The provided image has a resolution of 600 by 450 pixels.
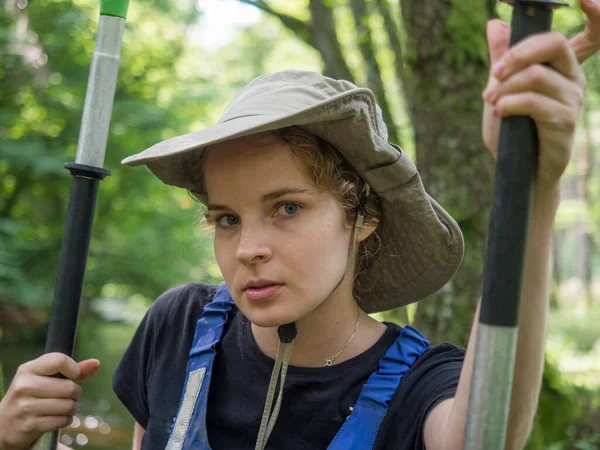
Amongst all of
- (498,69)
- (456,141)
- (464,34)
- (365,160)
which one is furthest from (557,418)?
(498,69)

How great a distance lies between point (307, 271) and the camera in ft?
6.00

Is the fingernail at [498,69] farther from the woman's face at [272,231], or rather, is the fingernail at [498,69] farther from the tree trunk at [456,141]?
the tree trunk at [456,141]

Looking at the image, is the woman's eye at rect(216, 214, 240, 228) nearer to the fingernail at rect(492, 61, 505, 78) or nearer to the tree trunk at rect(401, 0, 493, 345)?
the fingernail at rect(492, 61, 505, 78)

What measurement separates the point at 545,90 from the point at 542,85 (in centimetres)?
1

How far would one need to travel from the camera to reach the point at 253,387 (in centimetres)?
206

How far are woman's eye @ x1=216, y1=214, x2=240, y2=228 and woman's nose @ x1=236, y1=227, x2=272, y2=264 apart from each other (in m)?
0.10

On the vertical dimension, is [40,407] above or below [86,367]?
below

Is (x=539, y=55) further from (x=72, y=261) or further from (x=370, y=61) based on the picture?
(x=370, y=61)

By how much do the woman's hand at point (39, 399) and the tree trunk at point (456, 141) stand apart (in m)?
2.60

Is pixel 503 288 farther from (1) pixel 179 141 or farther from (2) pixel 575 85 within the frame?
(1) pixel 179 141

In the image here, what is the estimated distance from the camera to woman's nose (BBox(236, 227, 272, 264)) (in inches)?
70.7

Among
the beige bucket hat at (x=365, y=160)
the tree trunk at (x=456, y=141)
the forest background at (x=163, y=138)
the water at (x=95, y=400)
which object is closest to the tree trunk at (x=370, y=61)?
the forest background at (x=163, y=138)

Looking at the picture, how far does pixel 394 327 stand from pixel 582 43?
3.42 ft

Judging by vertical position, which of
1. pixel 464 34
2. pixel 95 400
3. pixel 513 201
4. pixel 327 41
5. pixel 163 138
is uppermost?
pixel 163 138
